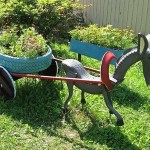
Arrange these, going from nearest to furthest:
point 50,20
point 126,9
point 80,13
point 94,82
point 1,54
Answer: point 94,82, point 1,54, point 50,20, point 126,9, point 80,13

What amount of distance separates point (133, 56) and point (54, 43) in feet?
10.8

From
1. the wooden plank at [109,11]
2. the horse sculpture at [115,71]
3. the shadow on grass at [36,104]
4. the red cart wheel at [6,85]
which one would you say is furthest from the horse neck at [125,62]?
the wooden plank at [109,11]

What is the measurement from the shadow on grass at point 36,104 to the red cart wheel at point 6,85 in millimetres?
185

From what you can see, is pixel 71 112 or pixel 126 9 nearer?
pixel 71 112

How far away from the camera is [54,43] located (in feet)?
23.4

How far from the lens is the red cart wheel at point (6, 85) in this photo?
4.81 meters

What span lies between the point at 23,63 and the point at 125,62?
1408mm

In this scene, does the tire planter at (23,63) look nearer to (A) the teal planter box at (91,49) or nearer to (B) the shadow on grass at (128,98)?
(A) the teal planter box at (91,49)

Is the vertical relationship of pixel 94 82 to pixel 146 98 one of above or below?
above

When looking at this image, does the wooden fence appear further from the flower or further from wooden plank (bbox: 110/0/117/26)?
the flower

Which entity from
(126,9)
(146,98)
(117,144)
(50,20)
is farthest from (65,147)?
(126,9)

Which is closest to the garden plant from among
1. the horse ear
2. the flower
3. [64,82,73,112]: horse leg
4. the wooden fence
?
[64,82,73,112]: horse leg

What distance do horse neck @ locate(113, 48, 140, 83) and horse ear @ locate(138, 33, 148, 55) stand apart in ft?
0.29

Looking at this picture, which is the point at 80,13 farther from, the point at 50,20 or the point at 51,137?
the point at 51,137
